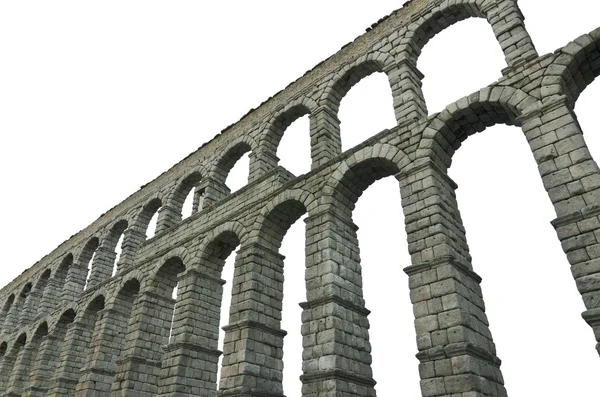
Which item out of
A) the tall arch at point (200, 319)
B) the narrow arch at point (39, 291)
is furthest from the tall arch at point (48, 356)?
the tall arch at point (200, 319)

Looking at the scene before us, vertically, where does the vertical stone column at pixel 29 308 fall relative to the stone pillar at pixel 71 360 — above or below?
above

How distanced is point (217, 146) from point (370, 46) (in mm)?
7563

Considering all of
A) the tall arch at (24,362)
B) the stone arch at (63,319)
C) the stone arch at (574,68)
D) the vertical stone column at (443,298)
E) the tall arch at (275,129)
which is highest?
the tall arch at (275,129)

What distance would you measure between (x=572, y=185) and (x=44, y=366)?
21191 millimetres

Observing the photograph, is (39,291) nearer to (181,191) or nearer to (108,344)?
(108,344)

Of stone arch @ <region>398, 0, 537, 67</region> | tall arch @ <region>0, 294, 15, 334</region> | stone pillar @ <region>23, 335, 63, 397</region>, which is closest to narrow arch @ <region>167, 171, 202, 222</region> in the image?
stone pillar @ <region>23, 335, 63, 397</region>

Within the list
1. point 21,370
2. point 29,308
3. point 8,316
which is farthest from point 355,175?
point 8,316

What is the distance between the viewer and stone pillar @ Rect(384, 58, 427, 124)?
11663 millimetres

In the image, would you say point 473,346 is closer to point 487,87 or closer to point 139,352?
point 487,87

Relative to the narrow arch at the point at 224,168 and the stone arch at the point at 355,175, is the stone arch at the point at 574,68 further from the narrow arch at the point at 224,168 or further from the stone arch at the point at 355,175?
the narrow arch at the point at 224,168

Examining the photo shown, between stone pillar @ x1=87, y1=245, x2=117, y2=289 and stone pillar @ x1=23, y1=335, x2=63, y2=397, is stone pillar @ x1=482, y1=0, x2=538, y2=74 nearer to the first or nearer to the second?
stone pillar @ x1=87, y1=245, x2=117, y2=289

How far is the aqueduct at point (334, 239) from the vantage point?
800 centimetres

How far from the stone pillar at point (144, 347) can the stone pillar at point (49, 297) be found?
10.6 m

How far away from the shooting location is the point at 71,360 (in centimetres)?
1794
